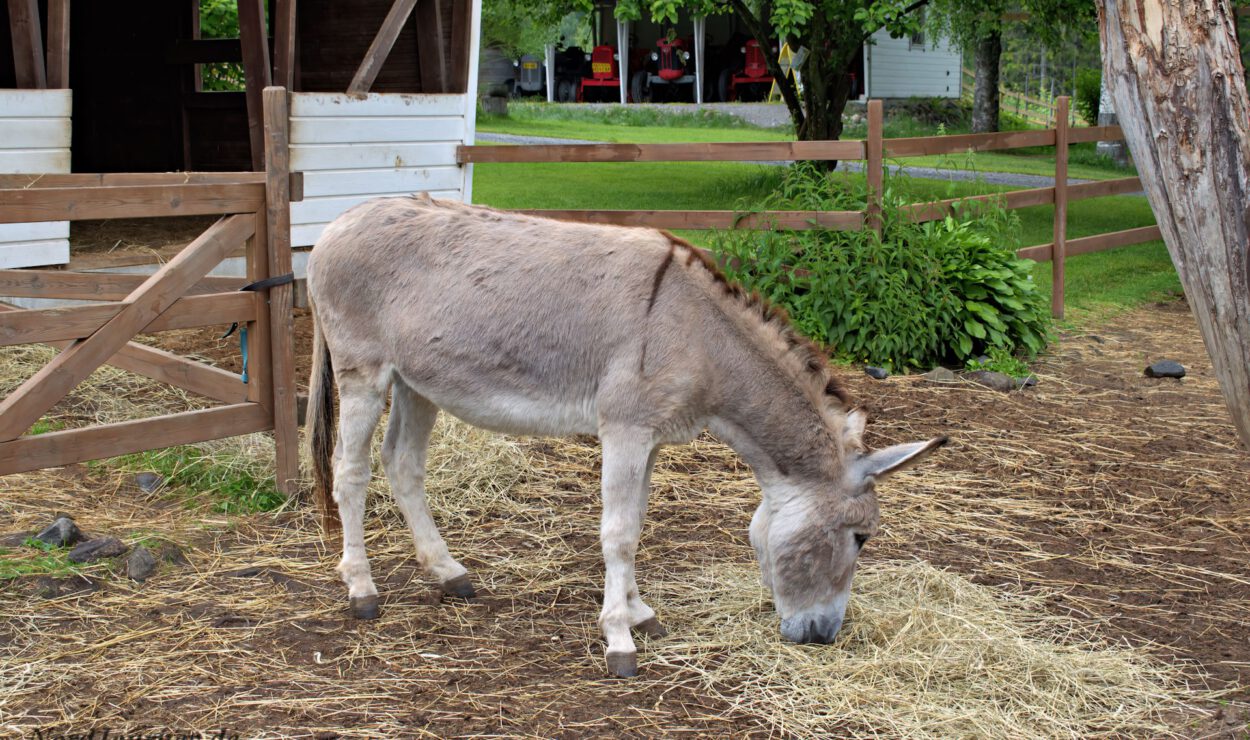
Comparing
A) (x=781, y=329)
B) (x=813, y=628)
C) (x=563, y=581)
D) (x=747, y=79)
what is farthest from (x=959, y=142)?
(x=747, y=79)

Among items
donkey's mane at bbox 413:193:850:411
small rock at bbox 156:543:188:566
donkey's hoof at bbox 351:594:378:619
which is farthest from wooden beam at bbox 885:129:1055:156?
small rock at bbox 156:543:188:566

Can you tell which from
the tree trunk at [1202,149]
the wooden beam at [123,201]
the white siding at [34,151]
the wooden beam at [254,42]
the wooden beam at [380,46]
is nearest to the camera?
the tree trunk at [1202,149]

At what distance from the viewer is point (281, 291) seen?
17.7ft

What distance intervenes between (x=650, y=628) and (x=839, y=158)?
4677 mm

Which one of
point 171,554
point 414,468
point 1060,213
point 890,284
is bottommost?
point 171,554

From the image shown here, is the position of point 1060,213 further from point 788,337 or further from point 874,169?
point 788,337

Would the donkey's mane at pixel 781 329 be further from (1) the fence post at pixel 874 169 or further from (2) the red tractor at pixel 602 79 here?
(2) the red tractor at pixel 602 79

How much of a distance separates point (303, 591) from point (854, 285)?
495 cm

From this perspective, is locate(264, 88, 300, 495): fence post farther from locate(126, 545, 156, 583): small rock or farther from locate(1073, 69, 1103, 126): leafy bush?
locate(1073, 69, 1103, 126): leafy bush

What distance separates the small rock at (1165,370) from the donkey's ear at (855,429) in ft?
16.5

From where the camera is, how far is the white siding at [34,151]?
6883 mm

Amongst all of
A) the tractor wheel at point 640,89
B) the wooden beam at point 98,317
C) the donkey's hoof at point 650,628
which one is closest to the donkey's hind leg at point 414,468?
the donkey's hoof at point 650,628

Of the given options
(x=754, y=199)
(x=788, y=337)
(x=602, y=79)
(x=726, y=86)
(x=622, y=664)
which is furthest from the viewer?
(x=602, y=79)

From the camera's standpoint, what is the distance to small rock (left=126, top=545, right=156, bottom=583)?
4.53 metres
